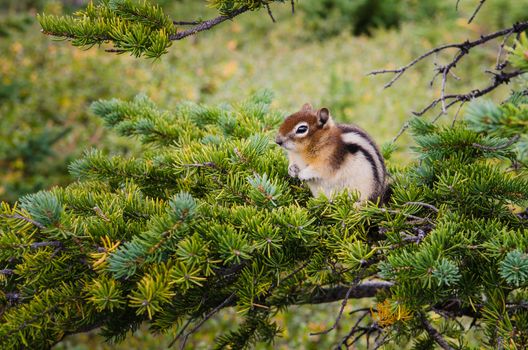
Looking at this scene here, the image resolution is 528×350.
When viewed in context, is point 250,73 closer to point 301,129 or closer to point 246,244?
point 301,129

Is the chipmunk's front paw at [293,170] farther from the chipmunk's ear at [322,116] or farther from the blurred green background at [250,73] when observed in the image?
the blurred green background at [250,73]

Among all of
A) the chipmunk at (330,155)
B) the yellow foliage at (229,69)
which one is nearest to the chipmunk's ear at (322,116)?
the chipmunk at (330,155)

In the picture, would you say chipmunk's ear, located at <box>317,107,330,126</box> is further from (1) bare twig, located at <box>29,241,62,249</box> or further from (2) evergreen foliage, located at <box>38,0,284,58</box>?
(1) bare twig, located at <box>29,241,62,249</box>

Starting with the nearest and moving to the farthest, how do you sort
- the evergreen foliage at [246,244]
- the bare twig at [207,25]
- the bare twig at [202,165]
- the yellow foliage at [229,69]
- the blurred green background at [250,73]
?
the evergreen foliage at [246,244] → the bare twig at [207,25] → the bare twig at [202,165] → the blurred green background at [250,73] → the yellow foliage at [229,69]

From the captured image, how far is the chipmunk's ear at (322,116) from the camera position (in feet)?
9.05

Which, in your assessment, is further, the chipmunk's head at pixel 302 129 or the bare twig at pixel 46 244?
the chipmunk's head at pixel 302 129

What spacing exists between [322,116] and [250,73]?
27.0ft

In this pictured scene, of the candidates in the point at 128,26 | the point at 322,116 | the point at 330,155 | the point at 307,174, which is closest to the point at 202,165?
the point at 128,26

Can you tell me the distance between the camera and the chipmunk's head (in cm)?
266

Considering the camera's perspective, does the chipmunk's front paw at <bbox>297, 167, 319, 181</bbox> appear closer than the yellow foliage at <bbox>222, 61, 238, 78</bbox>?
Yes

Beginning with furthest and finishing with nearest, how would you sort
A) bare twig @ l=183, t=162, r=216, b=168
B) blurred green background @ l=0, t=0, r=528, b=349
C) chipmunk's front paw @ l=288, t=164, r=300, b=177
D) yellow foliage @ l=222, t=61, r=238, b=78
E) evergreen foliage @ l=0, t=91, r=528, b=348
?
yellow foliage @ l=222, t=61, r=238, b=78, blurred green background @ l=0, t=0, r=528, b=349, chipmunk's front paw @ l=288, t=164, r=300, b=177, bare twig @ l=183, t=162, r=216, b=168, evergreen foliage @ l=0, t=91, r=528, b=348

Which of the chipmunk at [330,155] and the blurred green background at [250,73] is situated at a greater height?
the chipmunk at [330,155]

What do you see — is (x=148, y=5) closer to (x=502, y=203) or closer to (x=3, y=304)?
(x=3, y=304)

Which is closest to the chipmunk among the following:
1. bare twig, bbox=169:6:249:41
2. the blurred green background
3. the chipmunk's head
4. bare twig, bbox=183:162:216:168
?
the chipmunk's head
